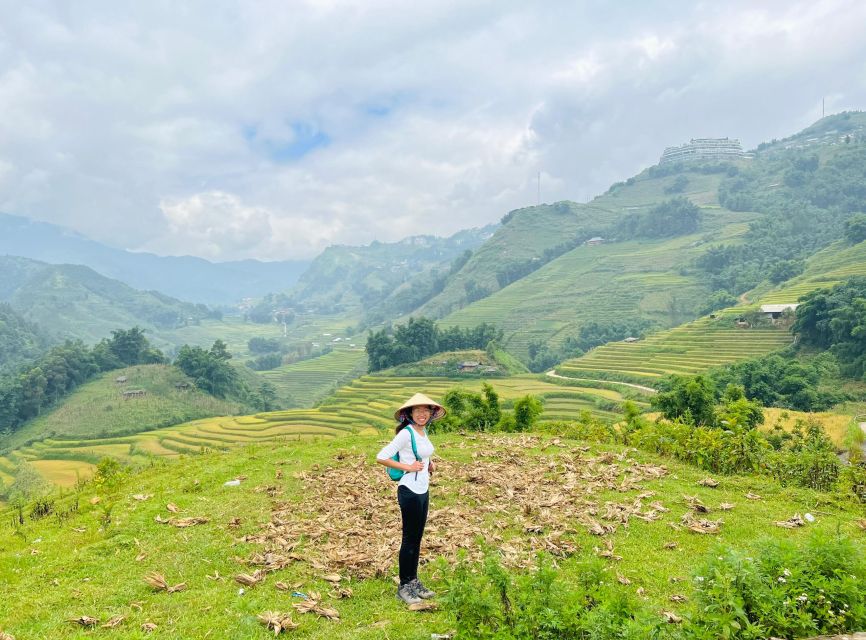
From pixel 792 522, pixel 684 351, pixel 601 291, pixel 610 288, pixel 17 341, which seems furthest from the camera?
pixel 17 341

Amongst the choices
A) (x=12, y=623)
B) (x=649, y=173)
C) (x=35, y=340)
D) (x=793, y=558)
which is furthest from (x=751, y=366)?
(x=649, y=173)

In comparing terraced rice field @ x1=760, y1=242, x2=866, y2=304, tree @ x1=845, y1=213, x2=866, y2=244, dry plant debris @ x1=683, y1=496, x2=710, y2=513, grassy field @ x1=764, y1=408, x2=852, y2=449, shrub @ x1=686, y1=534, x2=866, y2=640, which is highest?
tree @ x1=845, y1=213, x2=866, y2=244

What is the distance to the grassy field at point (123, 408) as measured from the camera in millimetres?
54219

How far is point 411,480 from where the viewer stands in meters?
5.46

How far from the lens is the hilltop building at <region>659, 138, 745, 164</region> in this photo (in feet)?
610

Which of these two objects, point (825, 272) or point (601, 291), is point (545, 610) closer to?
point (825, 272)

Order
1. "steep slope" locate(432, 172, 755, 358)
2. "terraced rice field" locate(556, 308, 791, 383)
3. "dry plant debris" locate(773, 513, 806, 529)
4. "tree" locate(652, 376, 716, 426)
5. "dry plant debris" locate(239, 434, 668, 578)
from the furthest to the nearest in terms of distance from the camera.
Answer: "steep slope" locate(432, 172, 755, 358) < "terraced rice field" locate(556, 308, 791, 383) < "tree" locate(652, 376, 716, 426) < "dry plant debris" locate(773, 513, 806, 529) < "dry plant debris" locate(239, 434, 668, 578)

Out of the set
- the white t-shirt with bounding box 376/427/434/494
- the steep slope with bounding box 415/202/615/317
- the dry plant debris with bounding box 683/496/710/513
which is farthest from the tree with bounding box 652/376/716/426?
the steep slope with bounding box 415/202/615/317

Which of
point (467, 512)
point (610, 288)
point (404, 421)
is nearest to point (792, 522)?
point (467, 512)

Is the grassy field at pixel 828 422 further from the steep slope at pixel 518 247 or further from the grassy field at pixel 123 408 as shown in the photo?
the steep slope at pixel 518 247

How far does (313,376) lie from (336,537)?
103 metres

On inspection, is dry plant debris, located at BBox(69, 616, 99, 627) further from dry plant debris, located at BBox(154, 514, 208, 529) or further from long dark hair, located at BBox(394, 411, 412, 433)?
long dark hair, located at BBox(394, 411, 412, 433)

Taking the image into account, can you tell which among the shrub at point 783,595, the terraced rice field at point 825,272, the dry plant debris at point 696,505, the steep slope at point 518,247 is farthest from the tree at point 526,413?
the steep slope at point 518,247

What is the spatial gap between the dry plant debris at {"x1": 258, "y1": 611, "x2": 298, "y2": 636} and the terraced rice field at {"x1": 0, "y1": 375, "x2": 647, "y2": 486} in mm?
36715
